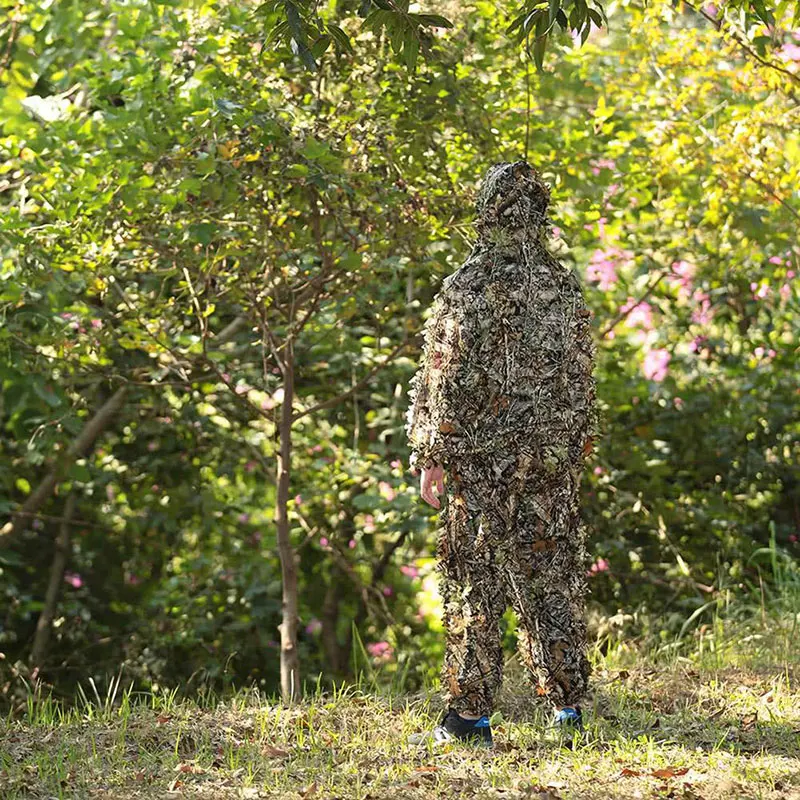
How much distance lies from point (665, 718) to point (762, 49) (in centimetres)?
275

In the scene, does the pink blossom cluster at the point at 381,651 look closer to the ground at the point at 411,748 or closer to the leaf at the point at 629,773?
the ground at the point at 411,748

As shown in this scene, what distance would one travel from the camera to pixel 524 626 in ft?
13.3

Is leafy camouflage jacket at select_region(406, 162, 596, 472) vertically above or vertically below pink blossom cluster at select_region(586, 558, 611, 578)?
above

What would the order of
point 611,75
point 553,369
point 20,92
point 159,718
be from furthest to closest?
1. point 611,75
2. point 20,92
3. point 159,718
4. point 553,369

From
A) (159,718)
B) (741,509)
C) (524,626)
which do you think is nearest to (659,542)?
(741,509)

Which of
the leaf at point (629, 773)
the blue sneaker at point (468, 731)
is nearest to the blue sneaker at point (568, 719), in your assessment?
the blue sneaker at point (468, 731)

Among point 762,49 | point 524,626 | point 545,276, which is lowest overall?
point 524,626

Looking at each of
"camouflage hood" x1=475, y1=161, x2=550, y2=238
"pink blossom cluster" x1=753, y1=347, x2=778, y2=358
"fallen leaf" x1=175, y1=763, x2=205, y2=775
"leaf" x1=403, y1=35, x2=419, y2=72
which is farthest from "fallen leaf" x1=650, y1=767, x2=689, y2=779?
"pink blossom cluster" x1=753, y1=347, x2=778, y2=358

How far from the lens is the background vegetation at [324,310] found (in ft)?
15.3

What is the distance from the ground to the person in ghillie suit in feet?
0.87

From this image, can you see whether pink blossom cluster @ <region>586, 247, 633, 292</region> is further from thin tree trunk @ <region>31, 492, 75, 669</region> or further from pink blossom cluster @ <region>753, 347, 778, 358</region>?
thin tree trunk @ <region>31, 492, 75, 669</region>

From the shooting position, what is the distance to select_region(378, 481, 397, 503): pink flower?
610cm

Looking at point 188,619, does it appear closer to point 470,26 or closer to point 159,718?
point 159,718

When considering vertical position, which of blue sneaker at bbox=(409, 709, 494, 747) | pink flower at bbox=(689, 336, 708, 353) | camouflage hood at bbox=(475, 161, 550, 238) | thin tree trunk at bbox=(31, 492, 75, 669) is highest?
pink flower at bbox=(689, 336, 708, 353)
